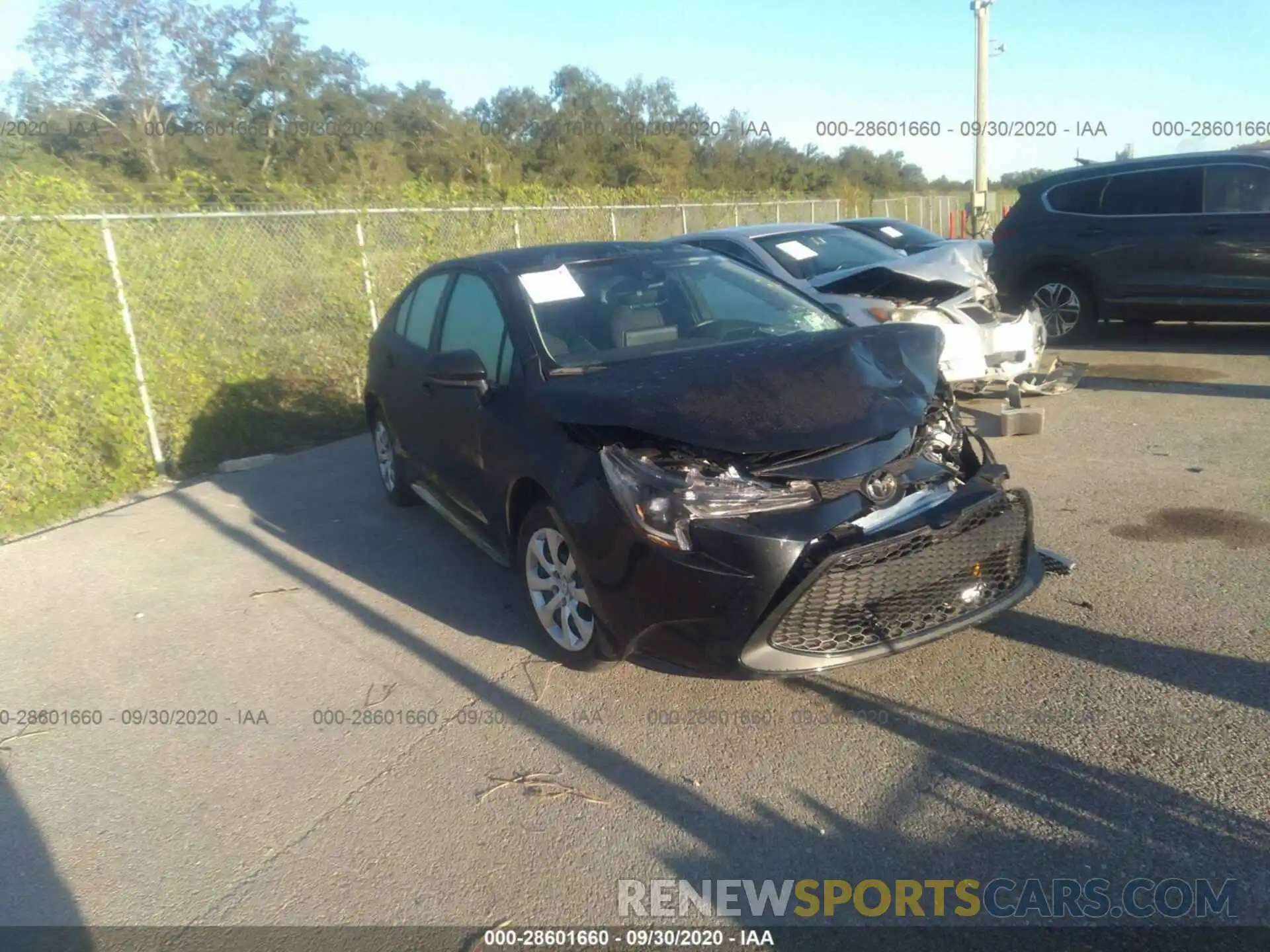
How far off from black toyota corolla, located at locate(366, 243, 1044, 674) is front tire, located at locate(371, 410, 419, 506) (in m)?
1.54

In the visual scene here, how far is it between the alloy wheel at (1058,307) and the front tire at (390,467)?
6.91 meters

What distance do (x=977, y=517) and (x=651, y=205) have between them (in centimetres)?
1417

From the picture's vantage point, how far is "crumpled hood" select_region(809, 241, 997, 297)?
23.6 ft

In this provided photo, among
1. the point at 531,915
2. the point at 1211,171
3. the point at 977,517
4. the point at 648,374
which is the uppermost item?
the point at 1211,171

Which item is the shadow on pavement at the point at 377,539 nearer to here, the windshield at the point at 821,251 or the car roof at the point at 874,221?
the windshield at the point at 821,251

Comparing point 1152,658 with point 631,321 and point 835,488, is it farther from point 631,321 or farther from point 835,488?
point 631,321

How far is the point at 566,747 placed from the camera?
3.50 metres

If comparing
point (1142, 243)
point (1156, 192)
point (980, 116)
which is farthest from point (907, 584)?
point (980, 116)

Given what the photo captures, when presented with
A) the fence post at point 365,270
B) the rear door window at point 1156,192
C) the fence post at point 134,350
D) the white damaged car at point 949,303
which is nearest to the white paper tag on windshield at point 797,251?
the white damaged car at point 949,303

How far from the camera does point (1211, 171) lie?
30.5 feet

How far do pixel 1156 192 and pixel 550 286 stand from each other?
24.9ft

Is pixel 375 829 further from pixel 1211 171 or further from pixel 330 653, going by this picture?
pixel 1211 171

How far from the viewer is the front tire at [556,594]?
151 inches

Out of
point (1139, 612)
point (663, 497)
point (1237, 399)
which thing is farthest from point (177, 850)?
point (1237, 399)
